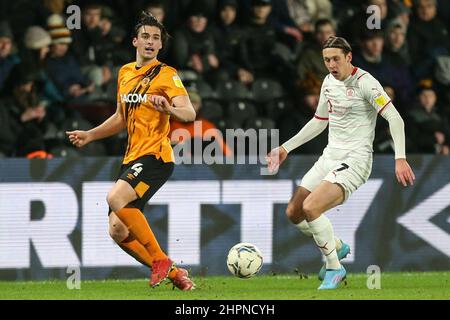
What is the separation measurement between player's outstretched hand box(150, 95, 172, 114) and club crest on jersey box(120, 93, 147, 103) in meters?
0.47

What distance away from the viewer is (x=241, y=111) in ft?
45.0

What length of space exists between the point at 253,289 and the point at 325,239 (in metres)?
0.78

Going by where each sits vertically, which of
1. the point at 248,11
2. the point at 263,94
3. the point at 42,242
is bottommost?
the point at 42,242

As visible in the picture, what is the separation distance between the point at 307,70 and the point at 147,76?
14.8ft

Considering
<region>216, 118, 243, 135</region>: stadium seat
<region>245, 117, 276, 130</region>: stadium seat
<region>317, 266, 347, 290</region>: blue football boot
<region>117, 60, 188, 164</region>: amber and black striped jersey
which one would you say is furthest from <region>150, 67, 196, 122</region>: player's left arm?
<region>245, 117, 276, 130</region>: stadium seat

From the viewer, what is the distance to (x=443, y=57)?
14.8 meters

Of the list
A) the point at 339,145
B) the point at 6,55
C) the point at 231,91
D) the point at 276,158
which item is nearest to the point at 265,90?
the point at 231,91

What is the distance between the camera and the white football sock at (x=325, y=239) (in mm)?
10156

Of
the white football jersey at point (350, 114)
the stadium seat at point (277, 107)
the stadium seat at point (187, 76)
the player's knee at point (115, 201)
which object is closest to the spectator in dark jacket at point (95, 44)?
the stadium seat at point (187, 76)

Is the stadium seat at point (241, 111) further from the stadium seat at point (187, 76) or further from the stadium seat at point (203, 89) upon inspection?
the stadium seat at point (187, 76)

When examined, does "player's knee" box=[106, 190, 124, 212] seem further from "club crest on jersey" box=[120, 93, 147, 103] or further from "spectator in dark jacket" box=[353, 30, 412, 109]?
"spectator in dark jacket" box=[353, 30, 412, 109]

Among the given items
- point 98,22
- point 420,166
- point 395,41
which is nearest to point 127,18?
point 98,22

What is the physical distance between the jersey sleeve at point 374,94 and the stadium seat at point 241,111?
12.0 ft

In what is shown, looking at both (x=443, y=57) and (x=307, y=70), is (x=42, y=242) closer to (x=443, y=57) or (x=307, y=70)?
(x=307, y=70)
